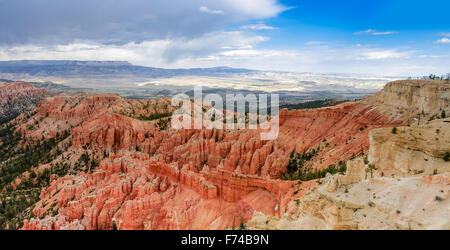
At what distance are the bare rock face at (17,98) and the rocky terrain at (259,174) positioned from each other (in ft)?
383

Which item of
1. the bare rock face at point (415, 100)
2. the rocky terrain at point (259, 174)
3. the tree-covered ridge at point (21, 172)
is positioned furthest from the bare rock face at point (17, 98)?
the bare rock face at point (415, 100)

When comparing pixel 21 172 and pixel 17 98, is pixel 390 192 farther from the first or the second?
pixel 17 98

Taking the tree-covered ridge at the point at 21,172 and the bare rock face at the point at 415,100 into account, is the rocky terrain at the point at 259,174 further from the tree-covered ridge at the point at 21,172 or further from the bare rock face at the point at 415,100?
the tree-covered ridge at the point at 21,172

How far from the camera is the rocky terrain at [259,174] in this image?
46.6 feet

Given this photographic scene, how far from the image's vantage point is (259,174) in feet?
143

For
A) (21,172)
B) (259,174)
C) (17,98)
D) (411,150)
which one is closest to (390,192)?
(411,150)

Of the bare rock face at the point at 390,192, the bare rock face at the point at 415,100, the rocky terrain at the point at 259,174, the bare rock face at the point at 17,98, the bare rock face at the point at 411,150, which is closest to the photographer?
the bare rock face at the point at 390,192

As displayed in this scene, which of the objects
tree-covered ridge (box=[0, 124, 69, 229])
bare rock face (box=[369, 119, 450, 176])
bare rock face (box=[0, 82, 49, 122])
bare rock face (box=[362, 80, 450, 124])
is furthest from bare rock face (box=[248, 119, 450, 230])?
bare rock face (box=[0, 82, 49, 122])
